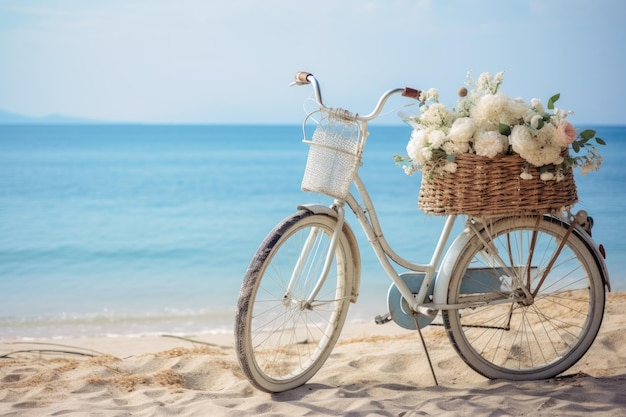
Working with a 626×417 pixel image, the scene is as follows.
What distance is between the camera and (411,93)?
3.31 m

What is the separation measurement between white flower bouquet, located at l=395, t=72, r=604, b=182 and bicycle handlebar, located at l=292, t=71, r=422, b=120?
0.05 m

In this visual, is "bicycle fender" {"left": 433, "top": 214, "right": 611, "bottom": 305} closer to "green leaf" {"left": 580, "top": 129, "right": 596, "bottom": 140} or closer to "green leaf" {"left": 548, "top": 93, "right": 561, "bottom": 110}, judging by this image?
"green leaf" {"left": 580, "top": 129, "right": 596, "bottom": 140}

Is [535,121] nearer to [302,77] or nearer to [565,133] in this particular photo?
[565,133]

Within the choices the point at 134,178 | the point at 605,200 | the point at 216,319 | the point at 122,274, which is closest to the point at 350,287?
the point at 216,319

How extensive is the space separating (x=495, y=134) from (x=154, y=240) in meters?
9.06

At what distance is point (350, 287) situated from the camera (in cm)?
352

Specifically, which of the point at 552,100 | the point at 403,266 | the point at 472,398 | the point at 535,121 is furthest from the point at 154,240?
the point at 535,121

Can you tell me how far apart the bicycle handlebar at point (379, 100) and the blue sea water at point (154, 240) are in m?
0.59

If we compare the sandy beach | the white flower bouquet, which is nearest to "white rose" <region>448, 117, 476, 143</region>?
the white flower bouquet

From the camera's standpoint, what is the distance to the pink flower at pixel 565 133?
10.2ft

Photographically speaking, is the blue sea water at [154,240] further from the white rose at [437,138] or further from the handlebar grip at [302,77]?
the handlebar grip at [302,77]

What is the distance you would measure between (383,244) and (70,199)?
15.4 meters

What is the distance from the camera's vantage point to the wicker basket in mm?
3170

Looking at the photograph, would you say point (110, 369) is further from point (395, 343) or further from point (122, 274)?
point (122, 274)
